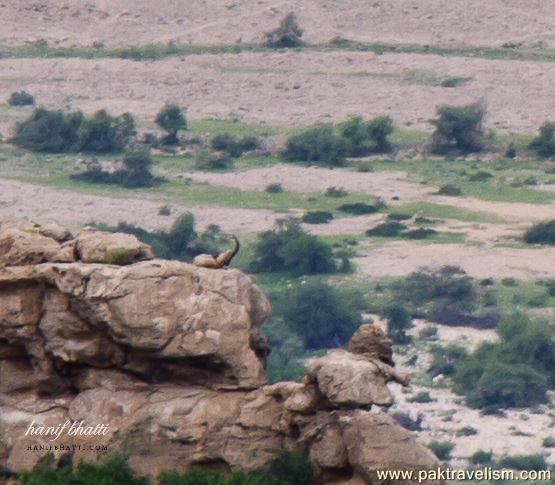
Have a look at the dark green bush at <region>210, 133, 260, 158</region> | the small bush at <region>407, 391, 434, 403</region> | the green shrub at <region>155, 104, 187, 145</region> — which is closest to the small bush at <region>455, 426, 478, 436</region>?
the small bush at <region>407, 391, 434, 403</region>

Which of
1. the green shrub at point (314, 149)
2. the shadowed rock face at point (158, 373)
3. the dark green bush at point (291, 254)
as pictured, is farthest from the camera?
the green shrub at point (314, 149)

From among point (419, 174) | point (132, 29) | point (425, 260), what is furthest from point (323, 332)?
point (132, 29)

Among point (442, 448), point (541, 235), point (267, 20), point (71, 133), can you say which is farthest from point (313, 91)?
point (442, 448)

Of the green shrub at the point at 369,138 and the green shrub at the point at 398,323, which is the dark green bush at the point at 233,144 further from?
A: the green shrub at the point at 398,323

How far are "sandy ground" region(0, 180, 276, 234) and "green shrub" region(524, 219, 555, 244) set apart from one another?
7598mm

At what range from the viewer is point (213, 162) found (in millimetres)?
70188

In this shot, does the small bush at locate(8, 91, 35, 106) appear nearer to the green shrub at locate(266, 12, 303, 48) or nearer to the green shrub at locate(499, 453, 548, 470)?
the green shrub at locate(266, 12, 303, 48)

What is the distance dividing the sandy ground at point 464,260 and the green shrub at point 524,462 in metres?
16.8

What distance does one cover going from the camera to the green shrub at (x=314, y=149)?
235ft

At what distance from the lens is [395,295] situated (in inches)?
2176

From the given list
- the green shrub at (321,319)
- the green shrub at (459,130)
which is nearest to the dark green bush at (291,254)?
the green shrub at (321,319)

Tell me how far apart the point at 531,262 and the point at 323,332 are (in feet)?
26.7

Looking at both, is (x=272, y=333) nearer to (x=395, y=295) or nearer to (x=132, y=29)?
(x=395, y=295)

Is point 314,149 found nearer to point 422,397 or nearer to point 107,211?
point 107,211
